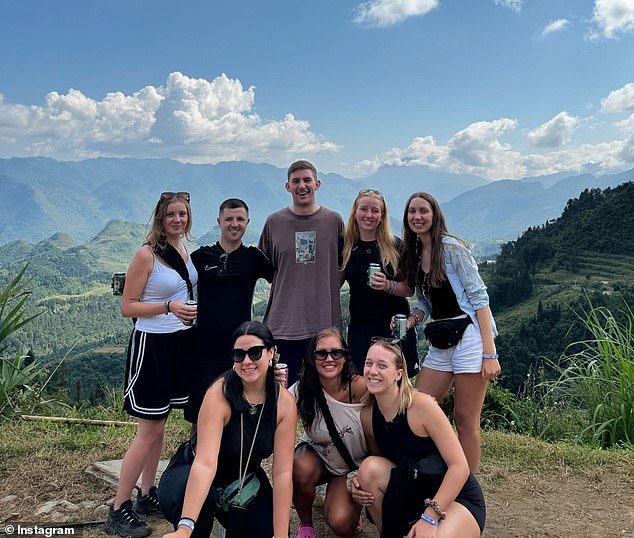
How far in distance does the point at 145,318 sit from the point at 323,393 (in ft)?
4.02

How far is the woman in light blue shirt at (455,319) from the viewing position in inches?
147

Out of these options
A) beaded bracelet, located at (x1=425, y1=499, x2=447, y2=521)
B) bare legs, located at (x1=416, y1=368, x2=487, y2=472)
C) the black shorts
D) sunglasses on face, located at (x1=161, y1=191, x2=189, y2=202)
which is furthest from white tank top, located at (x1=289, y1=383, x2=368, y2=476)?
sunglasses on face, located at (x1=161, y1=191, x2=189, y2=202)

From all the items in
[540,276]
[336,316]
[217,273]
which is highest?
[217,273]

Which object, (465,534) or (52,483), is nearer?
(465,534)

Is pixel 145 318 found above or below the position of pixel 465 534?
above

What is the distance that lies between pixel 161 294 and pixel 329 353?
114 centimetres

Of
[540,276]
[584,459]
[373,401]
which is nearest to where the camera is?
[373,401]

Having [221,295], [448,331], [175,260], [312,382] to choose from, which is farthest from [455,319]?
[175,260]

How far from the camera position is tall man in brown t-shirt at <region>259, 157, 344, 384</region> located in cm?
420

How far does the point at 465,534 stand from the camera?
3043mm

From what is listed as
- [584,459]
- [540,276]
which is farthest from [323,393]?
[540,276]

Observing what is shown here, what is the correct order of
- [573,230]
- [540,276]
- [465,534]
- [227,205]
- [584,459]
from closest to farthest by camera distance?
[465,534] < [227,205] < [584,459] < [540,276] < [573,230]

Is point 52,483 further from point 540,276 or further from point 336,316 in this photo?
point 540,276

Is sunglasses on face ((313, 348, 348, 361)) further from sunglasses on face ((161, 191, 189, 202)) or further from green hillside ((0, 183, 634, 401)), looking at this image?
green hillside ((0, 183, 634, 401))
